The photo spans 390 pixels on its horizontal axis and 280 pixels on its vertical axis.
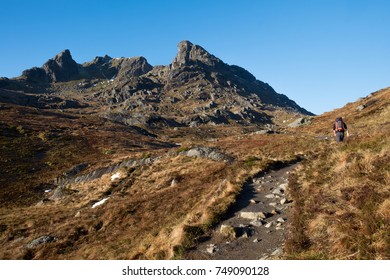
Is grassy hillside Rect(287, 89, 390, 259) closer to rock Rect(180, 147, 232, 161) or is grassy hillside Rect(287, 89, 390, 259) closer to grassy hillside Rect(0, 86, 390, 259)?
grassy hillside Rect(0, 86, 390, 259)

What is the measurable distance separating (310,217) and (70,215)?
2151 centimetres

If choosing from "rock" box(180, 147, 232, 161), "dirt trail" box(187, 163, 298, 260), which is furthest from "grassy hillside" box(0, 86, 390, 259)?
"rock" box(180, 147, 232, 161)

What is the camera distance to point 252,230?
11836mm

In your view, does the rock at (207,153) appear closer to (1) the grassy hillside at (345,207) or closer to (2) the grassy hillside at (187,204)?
(2) the grassy hillside at (187,204)

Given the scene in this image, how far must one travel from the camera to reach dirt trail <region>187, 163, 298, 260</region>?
33.6 feet

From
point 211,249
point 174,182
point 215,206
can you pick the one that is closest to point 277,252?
point 211,249

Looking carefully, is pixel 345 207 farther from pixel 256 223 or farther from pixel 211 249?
pixel 211 249

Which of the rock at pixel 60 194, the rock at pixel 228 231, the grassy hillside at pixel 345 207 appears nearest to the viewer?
the grassy hillside at pixel 345 207

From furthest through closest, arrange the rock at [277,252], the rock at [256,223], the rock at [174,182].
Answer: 1. the rock at [174,182]
2. the rock at [256,223]
3. the rock at [277,252]

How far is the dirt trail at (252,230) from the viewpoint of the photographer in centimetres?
1025

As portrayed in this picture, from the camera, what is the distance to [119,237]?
1717cm

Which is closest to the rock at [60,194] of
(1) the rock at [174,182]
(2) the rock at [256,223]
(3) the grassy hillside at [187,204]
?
(3) the grassy hillside at [187,204]
